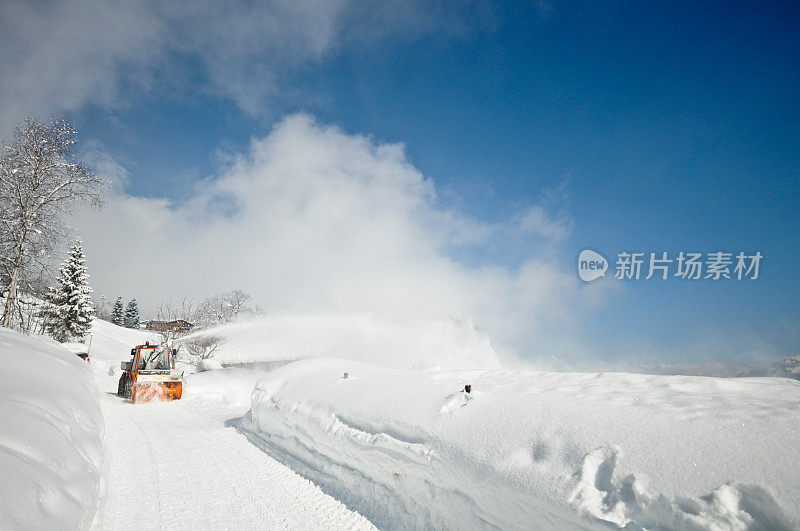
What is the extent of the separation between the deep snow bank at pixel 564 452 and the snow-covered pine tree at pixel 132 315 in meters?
98.7

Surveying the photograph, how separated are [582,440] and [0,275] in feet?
52.2

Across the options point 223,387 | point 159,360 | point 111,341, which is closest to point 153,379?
point 159,360

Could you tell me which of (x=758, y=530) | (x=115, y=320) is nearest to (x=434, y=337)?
(x=758, y=530)

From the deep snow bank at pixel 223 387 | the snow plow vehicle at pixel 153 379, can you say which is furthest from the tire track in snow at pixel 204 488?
the deep snow bank at pixel 223 387

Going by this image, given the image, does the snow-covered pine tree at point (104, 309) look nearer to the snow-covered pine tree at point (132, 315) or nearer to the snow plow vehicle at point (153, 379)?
the snow-covered pine tree at point (132, 315)

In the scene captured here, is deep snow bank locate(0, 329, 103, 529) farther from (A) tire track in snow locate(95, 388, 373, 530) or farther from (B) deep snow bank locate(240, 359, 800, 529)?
(B) deep snow bank locate(240, 359, 800, 529)

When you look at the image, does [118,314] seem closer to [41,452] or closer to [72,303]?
[72,303]

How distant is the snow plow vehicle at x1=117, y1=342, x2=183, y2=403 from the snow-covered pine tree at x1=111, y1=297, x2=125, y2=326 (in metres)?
88.7

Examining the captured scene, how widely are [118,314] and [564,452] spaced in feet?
357

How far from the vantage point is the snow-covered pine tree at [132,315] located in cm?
8344

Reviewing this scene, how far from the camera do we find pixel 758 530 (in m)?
2.09

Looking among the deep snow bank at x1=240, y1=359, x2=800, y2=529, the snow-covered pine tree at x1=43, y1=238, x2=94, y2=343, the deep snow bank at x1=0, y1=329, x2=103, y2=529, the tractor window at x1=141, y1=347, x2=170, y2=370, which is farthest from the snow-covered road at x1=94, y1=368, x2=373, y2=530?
the snow-covered pine tree at x1=43, y1=238, x2=94, y2=343

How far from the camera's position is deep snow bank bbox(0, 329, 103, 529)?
178cm

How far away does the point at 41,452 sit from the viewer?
227 centimetres
